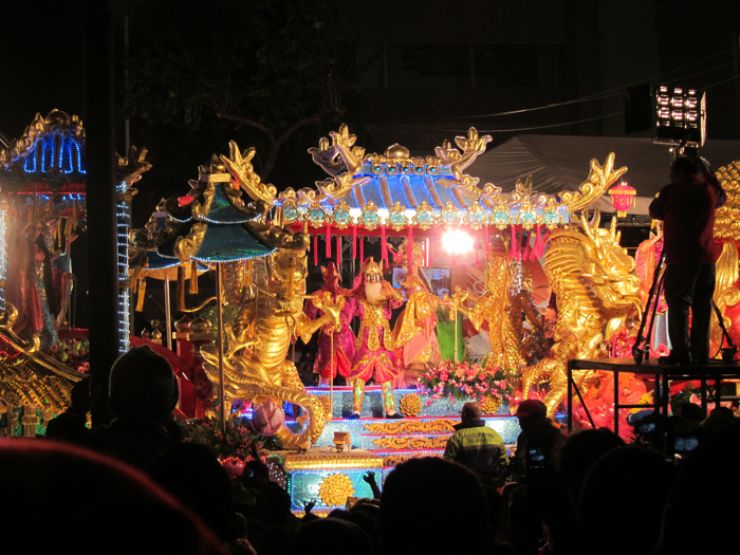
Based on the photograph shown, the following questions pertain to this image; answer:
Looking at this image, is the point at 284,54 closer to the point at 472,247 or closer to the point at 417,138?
the point at 417,138

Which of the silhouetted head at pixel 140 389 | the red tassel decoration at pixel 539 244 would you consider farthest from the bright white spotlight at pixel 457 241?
the silhouetted head at pixel 140 389

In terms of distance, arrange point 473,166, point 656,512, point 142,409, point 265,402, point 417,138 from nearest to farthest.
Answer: point 656,512 → point 142,409 → point 265,402 → point 473,166 → point 417,138

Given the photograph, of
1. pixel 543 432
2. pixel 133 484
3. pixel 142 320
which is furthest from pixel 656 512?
pixel 142 320

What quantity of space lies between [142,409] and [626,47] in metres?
22.1

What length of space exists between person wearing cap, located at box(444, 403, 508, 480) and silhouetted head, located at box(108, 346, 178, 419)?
4.96 metres

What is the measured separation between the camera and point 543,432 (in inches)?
281

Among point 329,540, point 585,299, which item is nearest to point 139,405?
point 329,540

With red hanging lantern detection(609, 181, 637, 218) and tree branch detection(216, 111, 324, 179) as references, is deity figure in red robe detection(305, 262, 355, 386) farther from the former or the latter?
tree branch detection(216, 111, 324, 179)

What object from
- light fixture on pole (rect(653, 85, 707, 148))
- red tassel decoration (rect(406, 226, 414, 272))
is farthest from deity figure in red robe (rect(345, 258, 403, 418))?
light fixture on pole (rect(653, 85, 707, 148))

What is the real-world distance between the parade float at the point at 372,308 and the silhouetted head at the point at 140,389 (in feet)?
24.2

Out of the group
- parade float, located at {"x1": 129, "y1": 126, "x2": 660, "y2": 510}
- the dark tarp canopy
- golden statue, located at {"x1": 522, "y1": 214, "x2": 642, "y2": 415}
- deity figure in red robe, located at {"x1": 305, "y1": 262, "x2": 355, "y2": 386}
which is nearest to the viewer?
parade float, located at {"x1": 129, "y1": 126, "x2": 660, "y2": 510}

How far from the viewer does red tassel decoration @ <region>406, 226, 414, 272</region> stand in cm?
1333

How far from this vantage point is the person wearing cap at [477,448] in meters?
8.27

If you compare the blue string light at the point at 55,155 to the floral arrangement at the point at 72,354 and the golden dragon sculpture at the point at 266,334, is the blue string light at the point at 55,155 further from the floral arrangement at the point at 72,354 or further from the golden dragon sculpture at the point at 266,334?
the floral arrangement at the point at 72,354
